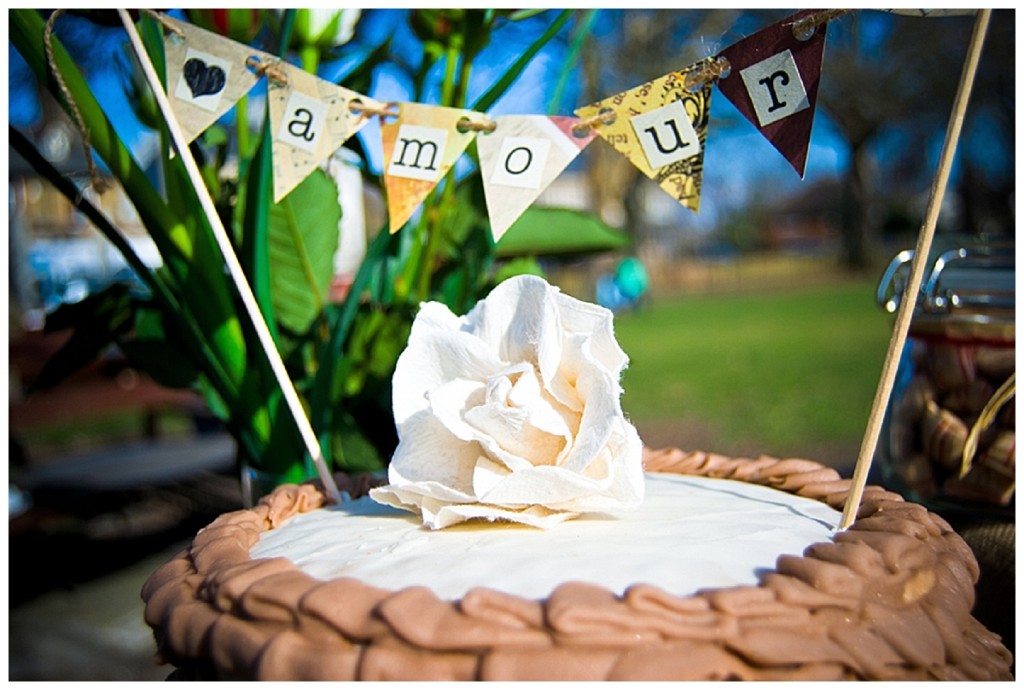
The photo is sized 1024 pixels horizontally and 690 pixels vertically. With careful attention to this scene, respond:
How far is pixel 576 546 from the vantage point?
2.29ft

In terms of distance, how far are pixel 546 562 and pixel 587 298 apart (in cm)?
668

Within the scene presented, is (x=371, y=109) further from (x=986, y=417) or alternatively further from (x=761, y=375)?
(x=761, y=375)

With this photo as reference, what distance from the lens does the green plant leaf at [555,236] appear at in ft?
4.66

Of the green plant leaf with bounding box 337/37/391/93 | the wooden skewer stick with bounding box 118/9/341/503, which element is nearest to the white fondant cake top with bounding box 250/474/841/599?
the wooden skewer stick with bounding box 118/9/341/503

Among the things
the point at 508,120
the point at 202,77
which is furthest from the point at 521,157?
the point at 202,77

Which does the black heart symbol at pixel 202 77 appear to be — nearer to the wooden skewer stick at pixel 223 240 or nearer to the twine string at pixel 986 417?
the wooden skewer stick at pixel 223 240

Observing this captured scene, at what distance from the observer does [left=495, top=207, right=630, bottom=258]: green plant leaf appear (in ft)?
4.66

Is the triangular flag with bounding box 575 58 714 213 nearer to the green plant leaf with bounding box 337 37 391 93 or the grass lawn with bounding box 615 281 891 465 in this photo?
the green plant leaf with bounding box 337 37 391 93

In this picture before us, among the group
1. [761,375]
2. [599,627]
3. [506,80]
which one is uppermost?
[506,80]

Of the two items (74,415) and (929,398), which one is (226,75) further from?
(74,415)

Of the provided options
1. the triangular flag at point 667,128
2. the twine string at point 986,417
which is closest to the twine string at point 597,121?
the triangular flag at point 667,128

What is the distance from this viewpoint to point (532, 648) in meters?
0.56

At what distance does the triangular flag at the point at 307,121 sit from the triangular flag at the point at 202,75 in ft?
0.15

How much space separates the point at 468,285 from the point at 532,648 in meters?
0.81
